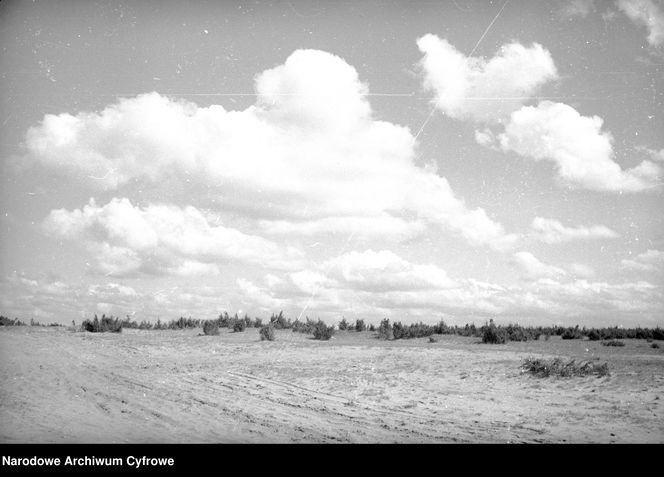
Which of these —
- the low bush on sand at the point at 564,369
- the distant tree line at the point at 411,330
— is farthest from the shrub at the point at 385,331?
the low bush on sand at the point at 564,369

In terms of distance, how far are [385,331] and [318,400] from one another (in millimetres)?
20299

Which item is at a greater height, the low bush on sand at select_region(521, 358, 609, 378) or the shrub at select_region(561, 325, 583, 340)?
the low bush on sand at select_region(521, 358, 609, 378)

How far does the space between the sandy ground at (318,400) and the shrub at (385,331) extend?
11.2m

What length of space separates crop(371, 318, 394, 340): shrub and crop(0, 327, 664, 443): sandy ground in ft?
36.7

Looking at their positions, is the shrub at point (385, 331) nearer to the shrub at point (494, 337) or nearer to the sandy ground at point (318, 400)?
the shrub at point (494, 337)

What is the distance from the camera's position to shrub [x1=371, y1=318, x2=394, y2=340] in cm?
3116

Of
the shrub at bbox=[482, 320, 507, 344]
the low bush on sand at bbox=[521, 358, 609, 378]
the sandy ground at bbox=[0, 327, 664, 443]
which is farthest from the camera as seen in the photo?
the shrub at bbox=[482, 320, 507, 344]

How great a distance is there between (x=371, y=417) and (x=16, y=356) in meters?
13.2

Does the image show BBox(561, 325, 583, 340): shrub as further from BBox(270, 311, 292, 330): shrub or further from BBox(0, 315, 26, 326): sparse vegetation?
BBox(0, 315, 26, 326): sparse vegetation

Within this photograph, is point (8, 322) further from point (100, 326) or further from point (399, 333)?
point (399, 333)

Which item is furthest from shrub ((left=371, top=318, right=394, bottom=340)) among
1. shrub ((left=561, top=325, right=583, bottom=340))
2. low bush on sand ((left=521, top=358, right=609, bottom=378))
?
low bush on sand ((left=521, top=358, right=609, bottom=378))

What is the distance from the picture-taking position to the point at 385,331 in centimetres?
3200

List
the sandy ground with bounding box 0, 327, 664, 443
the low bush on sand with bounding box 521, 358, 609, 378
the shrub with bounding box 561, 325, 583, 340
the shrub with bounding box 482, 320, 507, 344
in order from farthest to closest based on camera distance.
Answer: the shrub with bounding box 561, 325, 583, 340 → the shrub with bounding box 482, 320, 507, 344 → the low bush on sand with bounding box 521, 358, 609, 378 → the sandy ground with bounding box 0, 327, 664, 443
